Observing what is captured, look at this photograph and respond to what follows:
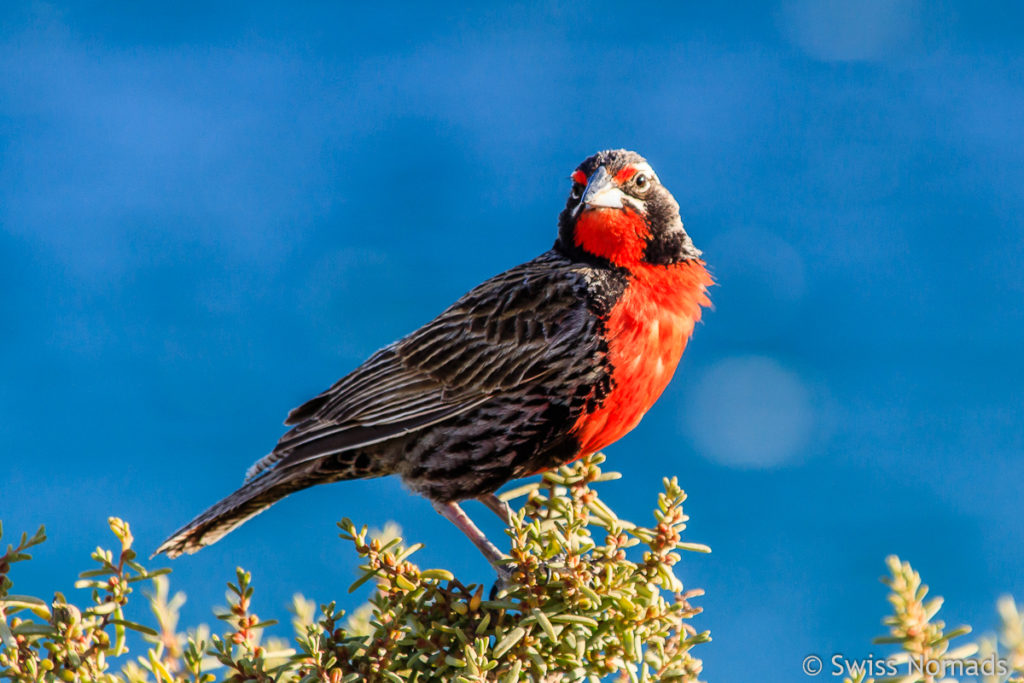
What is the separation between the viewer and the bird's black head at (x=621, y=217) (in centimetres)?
353

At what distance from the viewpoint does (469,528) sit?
11.9 ft

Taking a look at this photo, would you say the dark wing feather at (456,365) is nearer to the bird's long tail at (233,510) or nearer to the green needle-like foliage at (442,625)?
the bird's long tail at (233,510)

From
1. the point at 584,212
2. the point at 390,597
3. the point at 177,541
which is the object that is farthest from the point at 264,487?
the point at 584,212

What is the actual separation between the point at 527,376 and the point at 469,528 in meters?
0.67

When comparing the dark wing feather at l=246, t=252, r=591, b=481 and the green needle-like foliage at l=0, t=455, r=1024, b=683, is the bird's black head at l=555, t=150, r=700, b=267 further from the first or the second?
the green needle-like foliage at l=0, t=455, r=1024, b=683

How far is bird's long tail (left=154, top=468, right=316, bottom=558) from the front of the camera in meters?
3.56

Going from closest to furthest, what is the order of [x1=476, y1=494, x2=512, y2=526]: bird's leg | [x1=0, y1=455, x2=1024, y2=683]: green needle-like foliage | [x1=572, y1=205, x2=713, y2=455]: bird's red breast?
[x1=0, y1=455, x2=1024, y2=683]: green needle-like foliage → [x1=572, y1=205, x2=713, y2=455]: bird's red breast → [x1=476, y1=494, x2=512, y2=526]: bird's leg

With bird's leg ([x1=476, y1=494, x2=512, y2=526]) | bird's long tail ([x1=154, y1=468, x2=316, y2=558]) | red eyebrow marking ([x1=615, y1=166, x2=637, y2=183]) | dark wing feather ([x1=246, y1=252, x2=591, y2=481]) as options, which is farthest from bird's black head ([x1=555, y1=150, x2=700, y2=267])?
bird's long tail ([x1=154, y1=468, x2=316, y2=558])

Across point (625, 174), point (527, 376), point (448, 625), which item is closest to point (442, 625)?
point (448, 625)

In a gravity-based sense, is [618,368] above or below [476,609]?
above

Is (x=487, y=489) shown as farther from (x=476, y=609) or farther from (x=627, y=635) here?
(x=627, y=635)

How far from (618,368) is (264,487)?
1435 mm

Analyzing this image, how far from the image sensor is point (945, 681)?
1699mm

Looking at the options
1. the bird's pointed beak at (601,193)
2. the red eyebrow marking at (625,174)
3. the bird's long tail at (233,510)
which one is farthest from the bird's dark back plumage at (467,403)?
the red eyebrow marking at (625,174)
